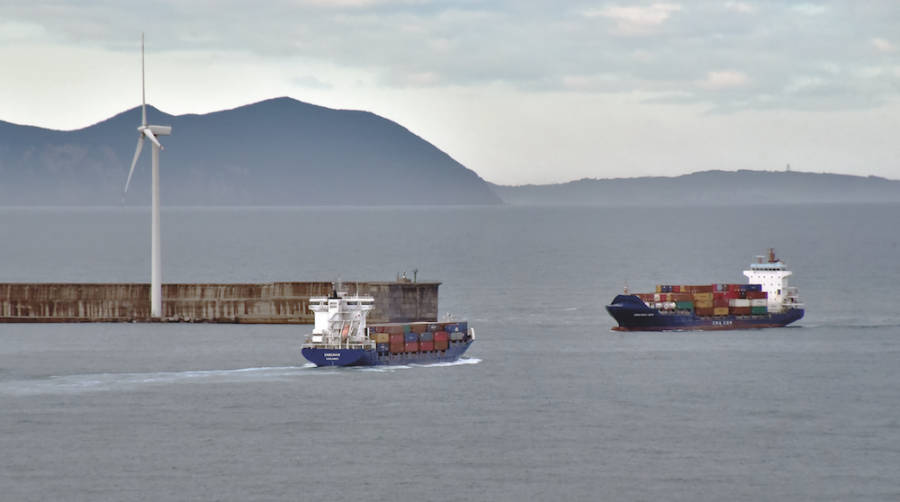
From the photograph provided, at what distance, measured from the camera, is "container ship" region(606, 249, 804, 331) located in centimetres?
14212

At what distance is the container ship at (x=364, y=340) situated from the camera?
348 feet

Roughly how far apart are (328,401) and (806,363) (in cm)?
4443

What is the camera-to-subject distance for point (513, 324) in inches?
5586

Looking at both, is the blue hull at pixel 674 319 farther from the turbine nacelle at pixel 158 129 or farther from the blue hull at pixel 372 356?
the turbine nacelle at pixel 158 129

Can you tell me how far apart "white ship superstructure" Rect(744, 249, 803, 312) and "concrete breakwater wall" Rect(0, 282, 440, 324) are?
2073 inches

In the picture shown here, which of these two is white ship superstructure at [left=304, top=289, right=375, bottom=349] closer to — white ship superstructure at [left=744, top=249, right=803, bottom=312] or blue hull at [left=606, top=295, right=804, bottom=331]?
blue hull at [left=606, top=295, right=804, bottom=331]

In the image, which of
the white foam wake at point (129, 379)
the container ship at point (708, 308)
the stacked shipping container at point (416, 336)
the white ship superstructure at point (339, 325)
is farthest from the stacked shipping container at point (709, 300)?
the white foam wake at point (129, 379)

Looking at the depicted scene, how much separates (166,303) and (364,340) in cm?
3879

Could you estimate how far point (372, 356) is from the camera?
107250mm

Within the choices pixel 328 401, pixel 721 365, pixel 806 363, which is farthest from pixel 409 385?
pixel 806 363

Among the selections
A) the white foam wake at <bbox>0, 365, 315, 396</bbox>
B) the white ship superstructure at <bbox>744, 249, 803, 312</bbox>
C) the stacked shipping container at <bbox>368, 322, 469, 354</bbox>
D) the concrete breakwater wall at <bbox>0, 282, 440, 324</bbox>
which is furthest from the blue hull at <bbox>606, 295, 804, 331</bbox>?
the white foam wake at <bbox>0, 365, 315, 396</bbox>

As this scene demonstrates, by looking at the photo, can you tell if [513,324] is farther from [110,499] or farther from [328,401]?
[110,499]

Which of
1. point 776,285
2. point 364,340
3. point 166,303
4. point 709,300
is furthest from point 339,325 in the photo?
point 776,285

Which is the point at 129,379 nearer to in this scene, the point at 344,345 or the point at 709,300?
the point at 344,345
